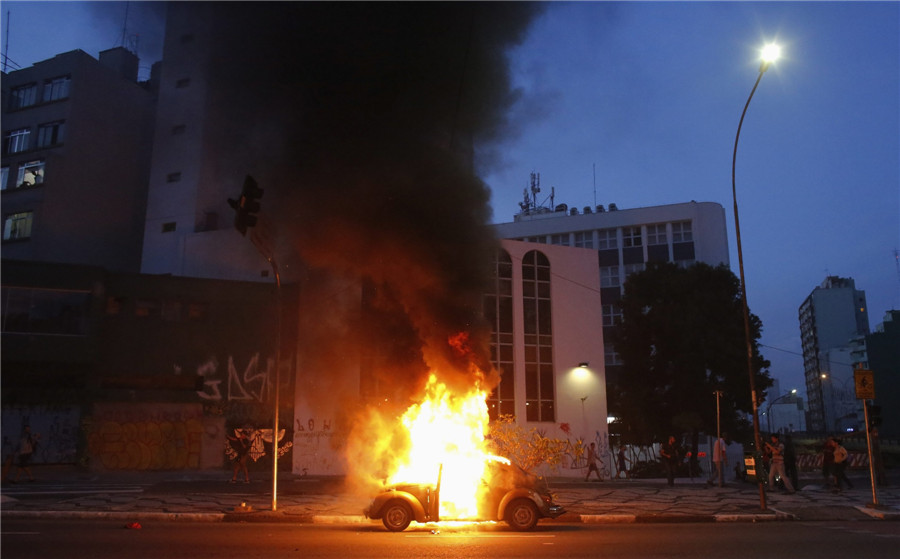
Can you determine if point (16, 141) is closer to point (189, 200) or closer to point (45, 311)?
point (189, 200)

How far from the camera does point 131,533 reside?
33.8ft

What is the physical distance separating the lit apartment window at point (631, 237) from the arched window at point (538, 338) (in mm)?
21449

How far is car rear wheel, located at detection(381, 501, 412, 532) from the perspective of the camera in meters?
10.9

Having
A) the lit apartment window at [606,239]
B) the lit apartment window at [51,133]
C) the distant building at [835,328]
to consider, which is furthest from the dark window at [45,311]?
the distant building at [835,328]

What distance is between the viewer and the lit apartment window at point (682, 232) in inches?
1868

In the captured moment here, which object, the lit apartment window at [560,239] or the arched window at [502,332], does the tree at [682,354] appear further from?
the lit apartment window at [560,239]

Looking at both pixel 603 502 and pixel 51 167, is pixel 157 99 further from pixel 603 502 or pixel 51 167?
pixel 603 502

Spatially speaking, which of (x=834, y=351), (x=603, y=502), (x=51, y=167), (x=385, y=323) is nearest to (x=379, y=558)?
(x=603, y=502)

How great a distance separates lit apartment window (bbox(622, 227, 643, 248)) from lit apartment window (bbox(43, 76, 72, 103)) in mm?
38356

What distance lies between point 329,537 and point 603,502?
7.96 metres

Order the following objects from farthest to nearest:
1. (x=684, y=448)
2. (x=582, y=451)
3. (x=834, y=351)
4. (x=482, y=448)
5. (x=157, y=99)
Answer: (x=834, y=351)
(x=157, y=99)
(x=684, y=448)
(x=582, y=451)
(x=482, y=448)

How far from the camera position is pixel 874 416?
16.1 meters

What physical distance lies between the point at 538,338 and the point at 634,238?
23.4 m

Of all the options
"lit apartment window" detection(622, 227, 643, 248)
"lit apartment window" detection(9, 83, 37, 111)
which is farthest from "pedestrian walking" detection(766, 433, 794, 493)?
"lit apartment window" detection(9, 83, 37, 111)
